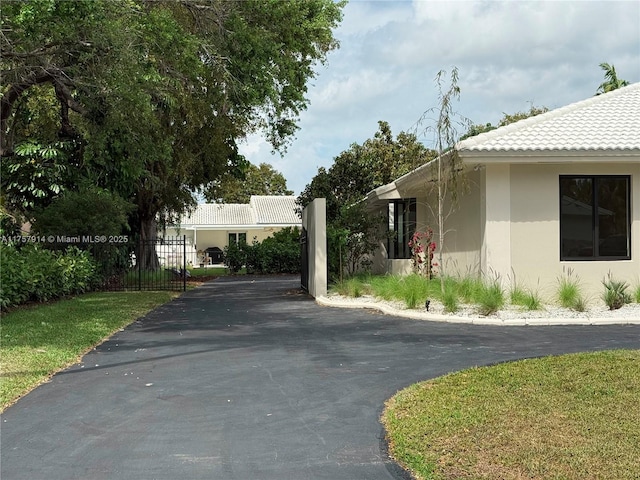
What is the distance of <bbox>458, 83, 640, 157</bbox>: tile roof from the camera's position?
13.5 metres

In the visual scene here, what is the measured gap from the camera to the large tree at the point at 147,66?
12.2 meters

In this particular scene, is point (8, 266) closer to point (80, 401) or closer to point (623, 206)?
point (80, 401)

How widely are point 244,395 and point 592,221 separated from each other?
10098 millimetres

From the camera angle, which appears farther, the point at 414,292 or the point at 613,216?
the point at 613,216

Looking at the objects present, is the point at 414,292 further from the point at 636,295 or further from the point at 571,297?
the point at 636,295

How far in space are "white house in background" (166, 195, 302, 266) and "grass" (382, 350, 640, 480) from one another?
137ft

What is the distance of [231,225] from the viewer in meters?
50.8

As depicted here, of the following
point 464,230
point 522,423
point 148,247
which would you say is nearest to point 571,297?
point 464,230

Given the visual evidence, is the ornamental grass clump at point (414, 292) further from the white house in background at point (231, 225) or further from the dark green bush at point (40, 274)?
the white house in background at point (231, 225)

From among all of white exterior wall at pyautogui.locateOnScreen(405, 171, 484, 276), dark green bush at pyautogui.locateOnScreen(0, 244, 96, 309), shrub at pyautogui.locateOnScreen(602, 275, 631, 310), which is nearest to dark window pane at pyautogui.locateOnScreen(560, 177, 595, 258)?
shrub at pyautogui.locateOnScreen(602, 275, 631, 310)

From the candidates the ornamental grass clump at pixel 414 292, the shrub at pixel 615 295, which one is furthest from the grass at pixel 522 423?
the ornamental grass clump at pixel 414 292

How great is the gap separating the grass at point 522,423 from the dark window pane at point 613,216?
7.36 meters

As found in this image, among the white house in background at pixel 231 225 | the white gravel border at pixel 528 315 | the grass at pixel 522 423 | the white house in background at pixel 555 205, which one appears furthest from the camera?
the white house in background at pixel 231 225

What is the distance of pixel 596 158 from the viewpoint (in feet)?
44.7
